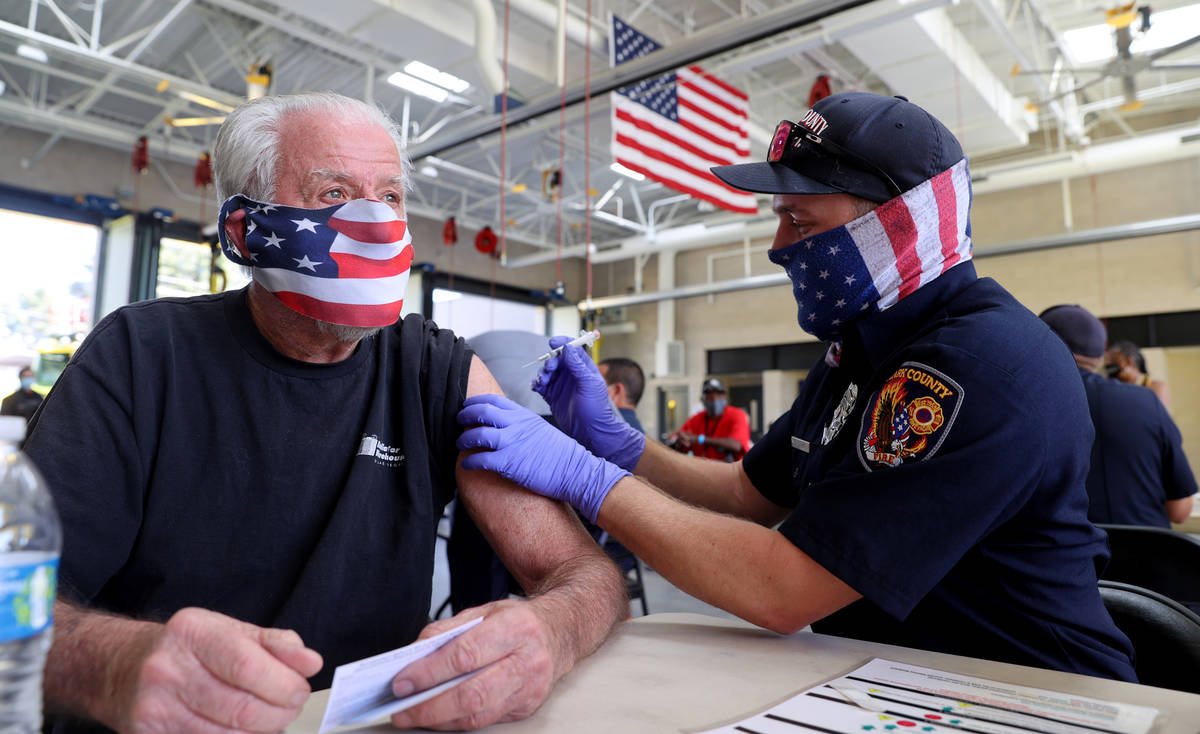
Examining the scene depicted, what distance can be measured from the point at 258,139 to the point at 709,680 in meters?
1.11

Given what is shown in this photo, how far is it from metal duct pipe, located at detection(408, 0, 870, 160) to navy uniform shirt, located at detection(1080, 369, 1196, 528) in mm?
1908

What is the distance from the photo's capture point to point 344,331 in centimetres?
123

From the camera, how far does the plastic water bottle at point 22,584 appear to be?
0.53 metres

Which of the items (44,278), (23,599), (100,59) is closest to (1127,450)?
(23,599)

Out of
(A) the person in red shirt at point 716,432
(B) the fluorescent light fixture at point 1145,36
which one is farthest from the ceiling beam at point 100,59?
(B) the fluorescent light fixture at point 1145,36

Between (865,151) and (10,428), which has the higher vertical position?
(865,151)

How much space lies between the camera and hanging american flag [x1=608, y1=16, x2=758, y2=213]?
5.27 m

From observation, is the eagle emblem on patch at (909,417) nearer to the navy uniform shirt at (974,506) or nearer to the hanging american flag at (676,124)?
the navy uniform shirt at (974,506)

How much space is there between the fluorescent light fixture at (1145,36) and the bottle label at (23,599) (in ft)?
24.5

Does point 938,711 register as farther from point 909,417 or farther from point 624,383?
point 624,383

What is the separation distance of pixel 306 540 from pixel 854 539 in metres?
0.83

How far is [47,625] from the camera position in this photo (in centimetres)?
58

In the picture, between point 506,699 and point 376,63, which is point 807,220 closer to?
point 506,699

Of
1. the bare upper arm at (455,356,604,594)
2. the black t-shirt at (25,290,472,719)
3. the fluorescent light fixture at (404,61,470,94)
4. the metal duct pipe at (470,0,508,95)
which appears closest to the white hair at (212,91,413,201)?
the black t-shirt at (25,290,472,719)
